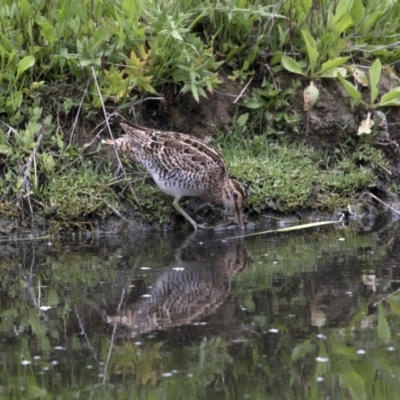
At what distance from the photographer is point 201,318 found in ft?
19.0

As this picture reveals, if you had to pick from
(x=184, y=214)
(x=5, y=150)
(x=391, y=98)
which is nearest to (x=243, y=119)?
(x=184, y=214)

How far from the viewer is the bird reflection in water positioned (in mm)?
5797

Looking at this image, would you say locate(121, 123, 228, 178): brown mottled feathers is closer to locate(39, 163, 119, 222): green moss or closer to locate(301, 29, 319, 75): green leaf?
locate(39, 163, 119, 222): green moss

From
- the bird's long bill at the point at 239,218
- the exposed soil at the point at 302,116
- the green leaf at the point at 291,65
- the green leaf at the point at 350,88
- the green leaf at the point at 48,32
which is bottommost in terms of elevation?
the bird's long bill at the point at 239,218

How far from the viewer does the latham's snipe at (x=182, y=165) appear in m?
8.33

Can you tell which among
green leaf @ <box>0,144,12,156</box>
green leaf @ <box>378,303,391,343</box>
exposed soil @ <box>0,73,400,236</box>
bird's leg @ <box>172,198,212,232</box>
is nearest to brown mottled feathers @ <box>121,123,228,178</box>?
bird's leg @ <box>172,198,212,232</box>

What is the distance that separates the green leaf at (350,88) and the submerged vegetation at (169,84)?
2cm

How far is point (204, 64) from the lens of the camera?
8.59 metres

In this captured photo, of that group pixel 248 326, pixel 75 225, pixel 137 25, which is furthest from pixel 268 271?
pixel 137 25

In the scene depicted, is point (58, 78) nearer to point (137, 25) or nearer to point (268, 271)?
point (137, 25)

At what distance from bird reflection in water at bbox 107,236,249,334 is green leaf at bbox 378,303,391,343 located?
101 cm

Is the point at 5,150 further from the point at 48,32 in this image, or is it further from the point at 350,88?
the point at 350,88

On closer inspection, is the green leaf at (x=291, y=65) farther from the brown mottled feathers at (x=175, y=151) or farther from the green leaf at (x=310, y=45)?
the brown mottled feathers at (x=175, y=151)

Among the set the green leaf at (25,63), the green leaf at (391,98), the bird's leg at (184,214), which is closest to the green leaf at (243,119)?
the bird's leg at (184,214)
